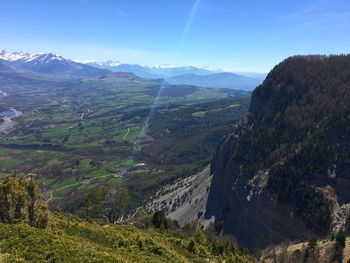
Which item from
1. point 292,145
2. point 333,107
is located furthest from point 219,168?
point 333,107

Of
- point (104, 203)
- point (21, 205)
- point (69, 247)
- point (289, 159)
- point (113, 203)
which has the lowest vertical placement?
point (104, 203)

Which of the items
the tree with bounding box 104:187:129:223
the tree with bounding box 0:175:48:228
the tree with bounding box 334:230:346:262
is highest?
the tree with bounding box 0:175:48:228

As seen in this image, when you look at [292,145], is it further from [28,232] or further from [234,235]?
[28,232]

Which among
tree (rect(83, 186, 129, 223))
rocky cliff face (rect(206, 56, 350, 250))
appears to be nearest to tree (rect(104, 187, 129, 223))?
tree (rect(83, 186, 129, 223))

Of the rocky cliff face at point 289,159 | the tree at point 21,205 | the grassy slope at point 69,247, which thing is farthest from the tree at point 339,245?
the tree at point 21,205

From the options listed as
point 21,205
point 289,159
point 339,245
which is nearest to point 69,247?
point 21,205

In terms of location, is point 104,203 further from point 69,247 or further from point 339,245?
point 69,247

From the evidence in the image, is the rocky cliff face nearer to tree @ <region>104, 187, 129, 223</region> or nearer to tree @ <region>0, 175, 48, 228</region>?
tree @ <region>104, 187, 129, 223</region>

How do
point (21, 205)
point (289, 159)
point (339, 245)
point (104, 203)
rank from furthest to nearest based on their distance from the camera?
point (289, 159), point (104, 203), point (339, 245), point (21, 205)
